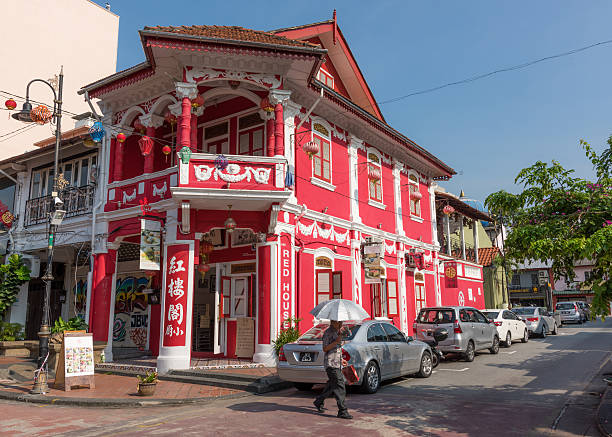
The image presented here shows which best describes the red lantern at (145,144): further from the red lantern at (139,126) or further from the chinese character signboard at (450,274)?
the chinese character signboard at (450,274)

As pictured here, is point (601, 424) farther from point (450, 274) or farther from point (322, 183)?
point (450, 274)

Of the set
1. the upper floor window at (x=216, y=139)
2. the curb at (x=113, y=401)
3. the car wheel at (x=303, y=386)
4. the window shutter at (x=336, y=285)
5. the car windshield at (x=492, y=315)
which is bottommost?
the curb at (x=113, y=401)

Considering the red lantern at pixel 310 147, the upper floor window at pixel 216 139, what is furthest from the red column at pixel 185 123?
the red lantern at pixel 310 147

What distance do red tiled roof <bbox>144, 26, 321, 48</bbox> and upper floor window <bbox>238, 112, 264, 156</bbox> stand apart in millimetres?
2475

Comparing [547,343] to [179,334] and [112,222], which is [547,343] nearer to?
[179,334]

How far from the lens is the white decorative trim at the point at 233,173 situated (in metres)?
12.7

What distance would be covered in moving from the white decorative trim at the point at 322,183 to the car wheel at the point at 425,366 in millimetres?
6725

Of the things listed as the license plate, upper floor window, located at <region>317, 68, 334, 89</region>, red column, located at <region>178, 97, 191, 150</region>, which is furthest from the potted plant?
upper floor window, located at <region>317, 68, 334, 89</region>

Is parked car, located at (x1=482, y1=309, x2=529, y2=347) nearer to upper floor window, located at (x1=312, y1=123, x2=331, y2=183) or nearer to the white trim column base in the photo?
upper floor window, located at (x1=312, y1=123, x2=331, y2=183)

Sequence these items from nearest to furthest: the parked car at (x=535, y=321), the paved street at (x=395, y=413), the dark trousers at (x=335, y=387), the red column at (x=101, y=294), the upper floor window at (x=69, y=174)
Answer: the paved street at (x=395, y=413)
the dark trousers at (x=335, y=387)
the red column at (x=101, y=294)
the upper floor window at (x=69, y=174)
the parked car at (x=535, y=321)

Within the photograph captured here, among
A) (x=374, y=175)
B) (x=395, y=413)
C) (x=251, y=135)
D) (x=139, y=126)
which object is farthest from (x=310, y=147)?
(x=395, y=413)

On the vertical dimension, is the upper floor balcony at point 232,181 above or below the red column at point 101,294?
above

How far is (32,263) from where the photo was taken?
19312 millimetres

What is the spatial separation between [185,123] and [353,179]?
23.7ft
